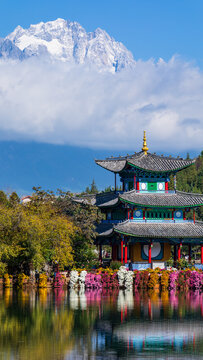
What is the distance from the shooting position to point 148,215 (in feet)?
179

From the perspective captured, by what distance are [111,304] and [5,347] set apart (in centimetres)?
1431

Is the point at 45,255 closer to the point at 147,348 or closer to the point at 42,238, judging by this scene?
the point at 42,238

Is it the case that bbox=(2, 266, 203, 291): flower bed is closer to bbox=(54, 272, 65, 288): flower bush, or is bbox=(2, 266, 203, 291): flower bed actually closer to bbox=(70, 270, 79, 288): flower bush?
bbox=(70, 270, 79, 288): flower bush

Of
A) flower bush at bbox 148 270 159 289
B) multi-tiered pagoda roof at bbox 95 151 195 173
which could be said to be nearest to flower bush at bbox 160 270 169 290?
flower bush at bbox 148 270 159 289

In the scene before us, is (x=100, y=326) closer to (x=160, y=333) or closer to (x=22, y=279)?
(x=160, y=333)

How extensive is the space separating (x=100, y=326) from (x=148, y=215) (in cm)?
2682

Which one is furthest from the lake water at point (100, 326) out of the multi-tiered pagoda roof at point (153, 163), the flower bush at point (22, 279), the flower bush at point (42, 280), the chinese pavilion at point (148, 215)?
the multi-tiered pagoda roof at point (153, 163)

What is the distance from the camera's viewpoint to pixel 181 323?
2948 cm

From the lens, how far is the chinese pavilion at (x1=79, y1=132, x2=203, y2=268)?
52.8 m

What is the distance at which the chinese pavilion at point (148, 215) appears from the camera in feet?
173

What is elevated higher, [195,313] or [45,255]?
[45,255]

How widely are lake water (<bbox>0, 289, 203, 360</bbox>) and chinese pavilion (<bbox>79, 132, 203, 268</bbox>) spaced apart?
10815 millimetres

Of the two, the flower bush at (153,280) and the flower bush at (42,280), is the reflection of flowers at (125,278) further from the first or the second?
the flower bush at (42,280)

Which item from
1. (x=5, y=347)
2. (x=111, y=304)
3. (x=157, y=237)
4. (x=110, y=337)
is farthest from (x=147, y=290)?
(x=5, y=347)
